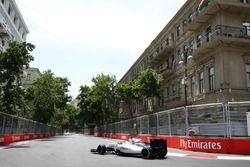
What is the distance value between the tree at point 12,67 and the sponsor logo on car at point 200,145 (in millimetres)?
16156

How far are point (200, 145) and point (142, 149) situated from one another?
16.9 ft

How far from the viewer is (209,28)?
27.7m

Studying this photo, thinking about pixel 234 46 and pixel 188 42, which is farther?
pixel 188 42

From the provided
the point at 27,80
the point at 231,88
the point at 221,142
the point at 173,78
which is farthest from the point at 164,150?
the point at 27,80

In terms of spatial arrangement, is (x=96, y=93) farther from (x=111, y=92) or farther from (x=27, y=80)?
(x=27, y=80)

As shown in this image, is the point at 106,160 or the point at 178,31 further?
the point at 178,31

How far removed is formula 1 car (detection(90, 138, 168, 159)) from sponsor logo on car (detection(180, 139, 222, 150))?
4066mm

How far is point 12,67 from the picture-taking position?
24500 mm

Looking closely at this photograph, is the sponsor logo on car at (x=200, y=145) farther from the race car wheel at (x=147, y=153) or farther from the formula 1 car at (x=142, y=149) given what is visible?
the race car wheel at (x=147, y=153)

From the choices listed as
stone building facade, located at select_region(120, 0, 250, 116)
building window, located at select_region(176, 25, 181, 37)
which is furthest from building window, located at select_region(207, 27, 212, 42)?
building window, located at select_region(176, 25, 181, 37)

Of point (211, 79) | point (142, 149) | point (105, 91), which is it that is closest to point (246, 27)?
point (211, 79)

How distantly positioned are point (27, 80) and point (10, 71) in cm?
6087

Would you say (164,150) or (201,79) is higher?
(201,79)

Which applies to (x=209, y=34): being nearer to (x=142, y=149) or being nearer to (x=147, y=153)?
(x=142, y=149)
